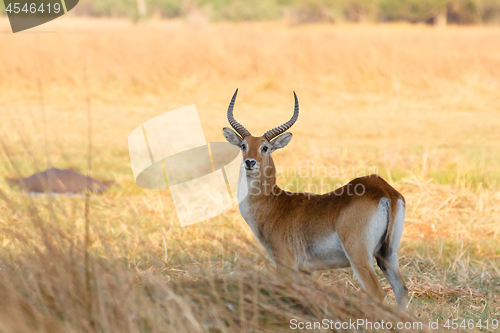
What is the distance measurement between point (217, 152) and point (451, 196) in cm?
347

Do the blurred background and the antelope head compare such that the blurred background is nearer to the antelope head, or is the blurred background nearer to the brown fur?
the antelope head

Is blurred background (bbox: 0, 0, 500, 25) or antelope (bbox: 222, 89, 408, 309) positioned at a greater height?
antelope (bbox: 222, 89, 408, 309)

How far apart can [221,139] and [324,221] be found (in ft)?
20.5

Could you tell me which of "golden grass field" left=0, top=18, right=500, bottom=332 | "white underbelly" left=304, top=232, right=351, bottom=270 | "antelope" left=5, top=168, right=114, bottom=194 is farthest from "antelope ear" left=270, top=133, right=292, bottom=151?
"antelope" left=5, top=168, right=114, bottom=194

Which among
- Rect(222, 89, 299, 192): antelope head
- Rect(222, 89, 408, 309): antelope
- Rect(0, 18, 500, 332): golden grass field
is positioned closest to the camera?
Rect(0, 18, 500, 332): golden grass field

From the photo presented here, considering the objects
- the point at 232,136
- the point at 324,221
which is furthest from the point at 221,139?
the point at 324,221

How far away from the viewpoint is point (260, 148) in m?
4.65

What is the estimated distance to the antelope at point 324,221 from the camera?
389 cm

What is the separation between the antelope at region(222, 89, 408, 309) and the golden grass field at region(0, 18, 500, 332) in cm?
25

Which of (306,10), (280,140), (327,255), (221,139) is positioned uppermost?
(280,140)

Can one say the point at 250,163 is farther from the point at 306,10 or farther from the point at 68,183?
the point at 306,10

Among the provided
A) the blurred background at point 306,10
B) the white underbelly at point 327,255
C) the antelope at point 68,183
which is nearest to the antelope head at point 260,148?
the white underbelly at point 327,255

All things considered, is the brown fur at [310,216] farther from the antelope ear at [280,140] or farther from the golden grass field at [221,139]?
the golden grass field at [221,139]

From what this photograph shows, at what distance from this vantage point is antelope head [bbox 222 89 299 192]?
15.1ft
